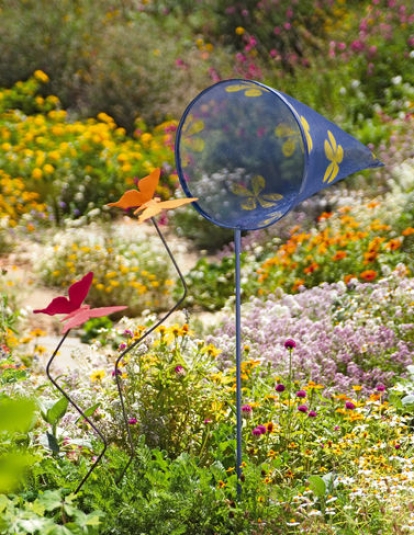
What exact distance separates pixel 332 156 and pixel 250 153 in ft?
0.90

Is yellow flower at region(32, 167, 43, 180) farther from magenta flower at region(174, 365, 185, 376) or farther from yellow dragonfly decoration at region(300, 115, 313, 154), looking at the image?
yellow dragonfly decoration at region(300, 115, 313, 154)

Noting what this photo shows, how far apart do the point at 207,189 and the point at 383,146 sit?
428 cm

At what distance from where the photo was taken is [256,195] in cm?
226

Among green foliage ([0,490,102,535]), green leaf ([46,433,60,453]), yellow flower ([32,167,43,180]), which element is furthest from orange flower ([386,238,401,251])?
yellow flower ([32,167,43,180])

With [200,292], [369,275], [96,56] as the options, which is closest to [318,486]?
[369,275]

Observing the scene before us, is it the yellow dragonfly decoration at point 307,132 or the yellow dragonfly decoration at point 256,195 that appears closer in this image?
the yellow dragonfly decoration at point 307,132

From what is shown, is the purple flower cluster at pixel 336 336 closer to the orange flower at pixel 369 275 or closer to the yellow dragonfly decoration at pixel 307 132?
the orange flower at pixel 369 275

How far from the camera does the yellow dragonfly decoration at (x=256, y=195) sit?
2234 mm

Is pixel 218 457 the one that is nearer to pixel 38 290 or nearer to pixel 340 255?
pixel 340 255

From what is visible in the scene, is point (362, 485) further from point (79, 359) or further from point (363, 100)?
point (363, 100)

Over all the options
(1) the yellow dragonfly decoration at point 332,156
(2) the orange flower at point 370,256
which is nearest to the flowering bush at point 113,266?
(2) the orange flower at point 370,256

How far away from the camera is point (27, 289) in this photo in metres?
5.48

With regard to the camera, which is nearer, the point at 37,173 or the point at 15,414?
the point at 15,414

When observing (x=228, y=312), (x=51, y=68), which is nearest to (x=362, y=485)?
(x=228, y=312)
